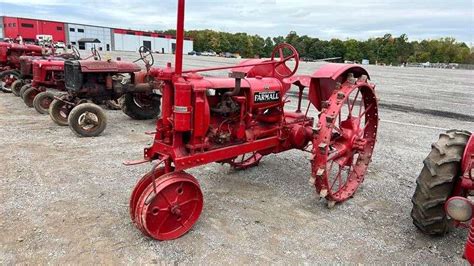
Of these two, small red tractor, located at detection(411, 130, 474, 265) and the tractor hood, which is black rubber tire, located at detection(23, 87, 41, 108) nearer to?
the tractor hood

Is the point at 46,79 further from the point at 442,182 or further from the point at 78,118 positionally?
the point at 442,182

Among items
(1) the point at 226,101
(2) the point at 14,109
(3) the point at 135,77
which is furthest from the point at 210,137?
(2) the point at 14,109

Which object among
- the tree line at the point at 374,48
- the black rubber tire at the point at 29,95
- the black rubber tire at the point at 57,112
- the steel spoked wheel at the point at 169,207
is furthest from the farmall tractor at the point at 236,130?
the tree line at the point at 374,48

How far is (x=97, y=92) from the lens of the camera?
7234 mm

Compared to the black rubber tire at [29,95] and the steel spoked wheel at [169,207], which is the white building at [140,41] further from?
the steel spoked wheel at [169,207]

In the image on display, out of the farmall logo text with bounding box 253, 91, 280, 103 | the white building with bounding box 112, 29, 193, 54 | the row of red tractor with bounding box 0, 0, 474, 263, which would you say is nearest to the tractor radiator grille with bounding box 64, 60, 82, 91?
the row of red tractor with bounding box 0, 0, 474, 263

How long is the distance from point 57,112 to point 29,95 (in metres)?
2.66

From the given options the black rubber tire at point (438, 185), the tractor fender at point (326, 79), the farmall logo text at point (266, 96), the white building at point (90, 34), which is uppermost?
the white building at point (90, 34)

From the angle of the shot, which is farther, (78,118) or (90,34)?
(90,34)

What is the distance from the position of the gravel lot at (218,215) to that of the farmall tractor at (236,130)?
230 millimetres

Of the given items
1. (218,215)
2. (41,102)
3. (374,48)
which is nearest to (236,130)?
(218,215)

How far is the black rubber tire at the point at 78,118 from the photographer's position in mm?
6449

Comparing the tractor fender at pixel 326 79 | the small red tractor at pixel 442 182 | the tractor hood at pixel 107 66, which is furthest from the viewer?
the tractor hood at pixel 107 66

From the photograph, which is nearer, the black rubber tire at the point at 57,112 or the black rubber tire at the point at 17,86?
the black rubber tire at the point at 57,112
